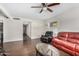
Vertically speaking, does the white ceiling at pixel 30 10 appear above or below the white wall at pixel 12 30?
above

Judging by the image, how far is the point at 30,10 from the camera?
69.7 inches

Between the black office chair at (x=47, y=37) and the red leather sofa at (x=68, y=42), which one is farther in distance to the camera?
the black office chair at (x=47, y=37)

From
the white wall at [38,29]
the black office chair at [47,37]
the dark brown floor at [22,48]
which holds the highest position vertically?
the white wall at [38,29]

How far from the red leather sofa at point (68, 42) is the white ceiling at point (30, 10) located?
1.14 ft

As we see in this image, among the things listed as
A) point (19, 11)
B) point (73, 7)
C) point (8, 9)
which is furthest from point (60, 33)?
point (8, 9)

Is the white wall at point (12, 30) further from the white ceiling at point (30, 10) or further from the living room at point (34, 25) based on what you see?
the white ceiling at point (30, 10)

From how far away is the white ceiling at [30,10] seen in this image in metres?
1.73

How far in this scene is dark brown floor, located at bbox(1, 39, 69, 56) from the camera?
173 cm

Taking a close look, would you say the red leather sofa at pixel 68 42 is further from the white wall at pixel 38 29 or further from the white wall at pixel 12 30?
the white wall at pixel 12 30

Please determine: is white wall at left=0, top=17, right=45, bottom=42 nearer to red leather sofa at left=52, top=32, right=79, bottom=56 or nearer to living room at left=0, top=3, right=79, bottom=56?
living room at left=0, top=3, right=79, bottom=56

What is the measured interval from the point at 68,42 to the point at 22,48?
697mm

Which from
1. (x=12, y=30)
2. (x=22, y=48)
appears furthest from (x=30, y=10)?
(x=22, y=48)

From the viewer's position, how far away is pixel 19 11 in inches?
68.9

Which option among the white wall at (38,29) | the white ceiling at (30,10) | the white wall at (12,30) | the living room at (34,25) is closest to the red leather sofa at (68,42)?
the living room at (34,25)
